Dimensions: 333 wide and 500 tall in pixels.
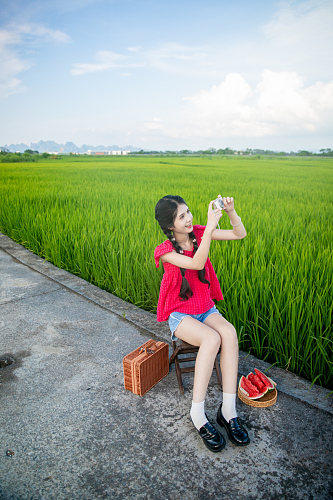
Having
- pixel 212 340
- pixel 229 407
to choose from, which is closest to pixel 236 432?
pixel 229 407

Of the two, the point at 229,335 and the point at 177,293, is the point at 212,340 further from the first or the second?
the point at 177,293

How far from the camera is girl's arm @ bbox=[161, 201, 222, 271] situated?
159 cm

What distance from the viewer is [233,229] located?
182 centimetres

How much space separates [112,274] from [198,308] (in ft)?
4.98

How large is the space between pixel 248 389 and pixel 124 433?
2.09 ft

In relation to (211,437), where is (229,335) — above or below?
above

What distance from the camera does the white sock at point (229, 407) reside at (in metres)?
1.59

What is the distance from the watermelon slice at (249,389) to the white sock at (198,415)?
0.94 ft

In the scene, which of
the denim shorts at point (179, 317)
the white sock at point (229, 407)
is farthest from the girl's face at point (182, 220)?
the white sock at point (229, 407)

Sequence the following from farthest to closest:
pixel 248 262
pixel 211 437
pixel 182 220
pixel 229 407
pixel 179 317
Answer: pixel 248 262, pixel 179 317, pixel 182 220, pixel 229 407, pixel 211 437

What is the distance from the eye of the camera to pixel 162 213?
68.1 inches

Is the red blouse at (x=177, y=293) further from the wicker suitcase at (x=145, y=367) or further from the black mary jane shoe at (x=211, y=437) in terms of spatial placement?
the black mary jane shoe at (x=211, y=437)

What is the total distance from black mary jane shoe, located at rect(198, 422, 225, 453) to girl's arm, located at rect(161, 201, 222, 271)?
0.70 meters

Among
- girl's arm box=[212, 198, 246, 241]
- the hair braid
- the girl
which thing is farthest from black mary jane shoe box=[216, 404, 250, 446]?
girl's arm box=[212, 198, 246, 241]
